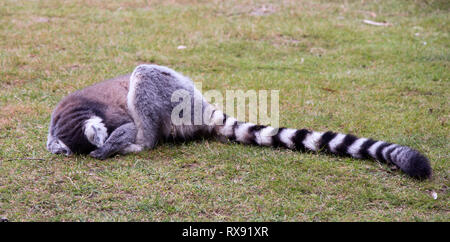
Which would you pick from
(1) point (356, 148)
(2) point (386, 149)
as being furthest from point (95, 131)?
(2) point (386, 149)

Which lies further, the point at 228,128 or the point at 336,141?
the point at 228,128

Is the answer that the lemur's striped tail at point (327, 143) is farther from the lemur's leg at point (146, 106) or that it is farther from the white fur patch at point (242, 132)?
the lemur's leg at point (146, 106)

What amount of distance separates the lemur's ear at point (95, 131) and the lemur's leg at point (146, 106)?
0.44m

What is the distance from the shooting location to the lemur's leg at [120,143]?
19.0ft

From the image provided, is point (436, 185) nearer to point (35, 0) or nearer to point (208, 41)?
point (208, 41)

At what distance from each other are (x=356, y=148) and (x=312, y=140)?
516 millimetres

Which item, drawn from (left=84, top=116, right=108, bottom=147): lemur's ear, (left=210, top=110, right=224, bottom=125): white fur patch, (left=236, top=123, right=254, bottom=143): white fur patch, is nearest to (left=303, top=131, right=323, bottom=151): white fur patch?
(left=236, top=123, right=254, bottom=143): white fur patch

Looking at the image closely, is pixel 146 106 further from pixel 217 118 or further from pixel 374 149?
pixel 374 149

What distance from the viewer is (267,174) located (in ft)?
17.6

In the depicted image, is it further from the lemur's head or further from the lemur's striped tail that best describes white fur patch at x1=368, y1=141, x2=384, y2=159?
the lemur's head

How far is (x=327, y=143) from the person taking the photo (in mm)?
5672

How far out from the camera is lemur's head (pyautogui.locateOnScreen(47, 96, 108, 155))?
18.8 feet

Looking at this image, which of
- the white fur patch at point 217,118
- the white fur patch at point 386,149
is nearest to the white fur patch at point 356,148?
the white fur patch at point 386,149
